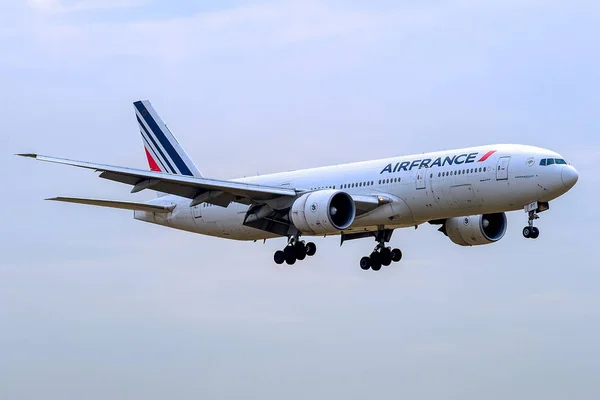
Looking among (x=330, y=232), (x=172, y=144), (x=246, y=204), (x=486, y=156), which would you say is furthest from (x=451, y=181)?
(x=172, y=144)

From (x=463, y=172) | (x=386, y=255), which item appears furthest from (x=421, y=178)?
(x=386, y=255)

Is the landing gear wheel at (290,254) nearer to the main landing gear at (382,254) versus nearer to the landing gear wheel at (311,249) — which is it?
the landing gear wheel at (311,249)

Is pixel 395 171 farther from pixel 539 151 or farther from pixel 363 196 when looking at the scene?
pixel 539 151

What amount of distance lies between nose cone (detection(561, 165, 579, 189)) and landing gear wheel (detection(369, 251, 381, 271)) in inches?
459

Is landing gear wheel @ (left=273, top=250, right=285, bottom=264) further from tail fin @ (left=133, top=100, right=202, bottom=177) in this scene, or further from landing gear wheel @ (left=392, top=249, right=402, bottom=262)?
tail fin @ (left=133, top=100, right=202, bottom=177)

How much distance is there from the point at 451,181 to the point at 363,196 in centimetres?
468

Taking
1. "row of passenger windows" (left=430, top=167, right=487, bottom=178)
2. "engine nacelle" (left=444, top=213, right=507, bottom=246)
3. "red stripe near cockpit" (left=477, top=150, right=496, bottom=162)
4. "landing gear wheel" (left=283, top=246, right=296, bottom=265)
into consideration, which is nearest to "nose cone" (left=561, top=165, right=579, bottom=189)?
"red stripe near cockpit" (left=477, top=150, right=496, bottom=162)

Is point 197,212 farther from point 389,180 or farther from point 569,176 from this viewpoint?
point 569,176

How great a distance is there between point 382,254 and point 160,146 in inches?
609

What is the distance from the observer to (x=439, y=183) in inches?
2227

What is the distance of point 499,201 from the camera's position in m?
55.4

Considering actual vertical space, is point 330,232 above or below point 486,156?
below

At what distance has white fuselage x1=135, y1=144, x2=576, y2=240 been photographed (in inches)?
2160

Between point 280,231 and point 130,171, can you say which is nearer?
point 130,171
